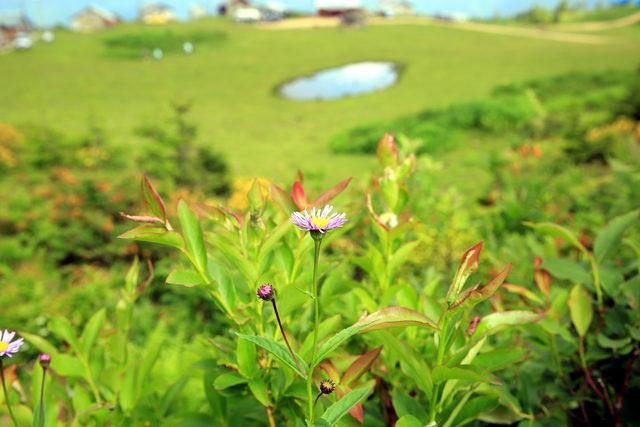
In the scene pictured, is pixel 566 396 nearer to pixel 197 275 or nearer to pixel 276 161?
pixel 197 275

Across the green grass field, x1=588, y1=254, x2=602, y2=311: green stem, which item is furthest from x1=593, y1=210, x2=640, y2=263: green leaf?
the green grass field

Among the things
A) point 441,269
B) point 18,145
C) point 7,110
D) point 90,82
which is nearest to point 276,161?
point 18,145

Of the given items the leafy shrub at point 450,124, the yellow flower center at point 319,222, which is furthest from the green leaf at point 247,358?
the leafy shrub at point 450,124

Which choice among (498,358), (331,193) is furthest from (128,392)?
(498,358)

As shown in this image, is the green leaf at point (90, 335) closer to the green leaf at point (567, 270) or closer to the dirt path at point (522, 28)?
the green leaf at point (567, 270)

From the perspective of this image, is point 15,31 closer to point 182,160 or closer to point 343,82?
point 343,82

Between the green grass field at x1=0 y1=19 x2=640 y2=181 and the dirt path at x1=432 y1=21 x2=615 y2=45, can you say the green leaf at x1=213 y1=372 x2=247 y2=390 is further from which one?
the dirt path at x1=432 y1=21 x2=615 y2=45

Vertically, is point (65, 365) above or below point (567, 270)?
below
